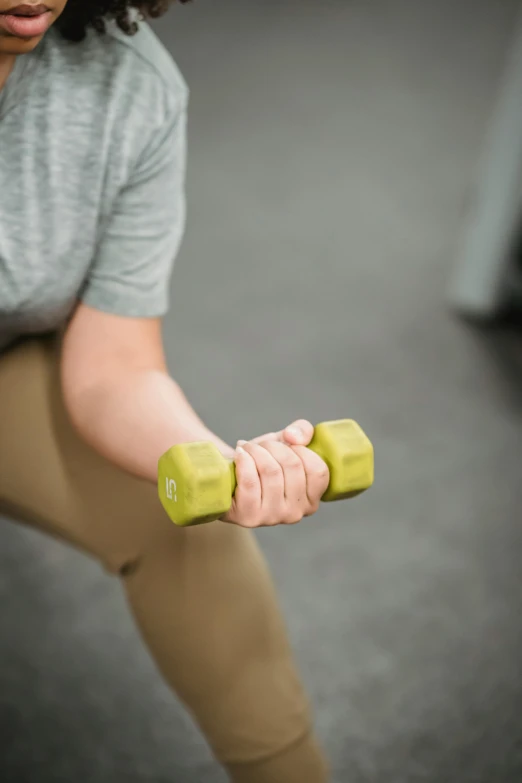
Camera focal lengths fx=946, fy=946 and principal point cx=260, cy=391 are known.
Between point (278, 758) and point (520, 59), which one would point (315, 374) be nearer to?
point (520, 59)

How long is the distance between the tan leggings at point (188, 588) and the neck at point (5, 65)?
286 millimetres

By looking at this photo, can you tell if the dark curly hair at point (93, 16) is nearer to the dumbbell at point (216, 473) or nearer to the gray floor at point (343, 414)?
the dumbbell at point (216, 473)

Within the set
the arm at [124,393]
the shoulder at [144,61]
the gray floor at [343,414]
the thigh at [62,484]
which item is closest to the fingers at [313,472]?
the arm at [124,393]

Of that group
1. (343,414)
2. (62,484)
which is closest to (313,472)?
(62,484)

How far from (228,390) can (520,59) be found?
2.51 feet

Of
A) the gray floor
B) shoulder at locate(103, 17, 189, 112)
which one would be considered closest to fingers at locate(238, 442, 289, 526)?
shoulder at locate(103, 17, 189, 112)

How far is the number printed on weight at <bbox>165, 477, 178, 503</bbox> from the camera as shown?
0.58 m

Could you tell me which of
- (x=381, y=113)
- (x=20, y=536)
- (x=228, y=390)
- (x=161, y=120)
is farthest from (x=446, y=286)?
(x=161, y=120)

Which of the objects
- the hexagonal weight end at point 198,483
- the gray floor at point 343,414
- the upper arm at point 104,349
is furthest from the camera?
the gray floor at point 343,414

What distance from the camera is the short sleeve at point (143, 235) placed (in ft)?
2.49

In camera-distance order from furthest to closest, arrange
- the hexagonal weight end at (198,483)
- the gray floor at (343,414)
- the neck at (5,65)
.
Answer: 1. the gray floor at (343,414)
2. the neck at (5,65)
3. the hexagonal weight end at (198,483)

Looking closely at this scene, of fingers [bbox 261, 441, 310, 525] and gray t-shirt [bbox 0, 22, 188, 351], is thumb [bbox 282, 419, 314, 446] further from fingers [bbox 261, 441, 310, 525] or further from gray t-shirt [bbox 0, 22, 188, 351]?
gray t-shirt [bbox 0, 22, 188, 351]

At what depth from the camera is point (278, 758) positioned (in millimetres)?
808

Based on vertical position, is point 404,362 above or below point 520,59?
below
